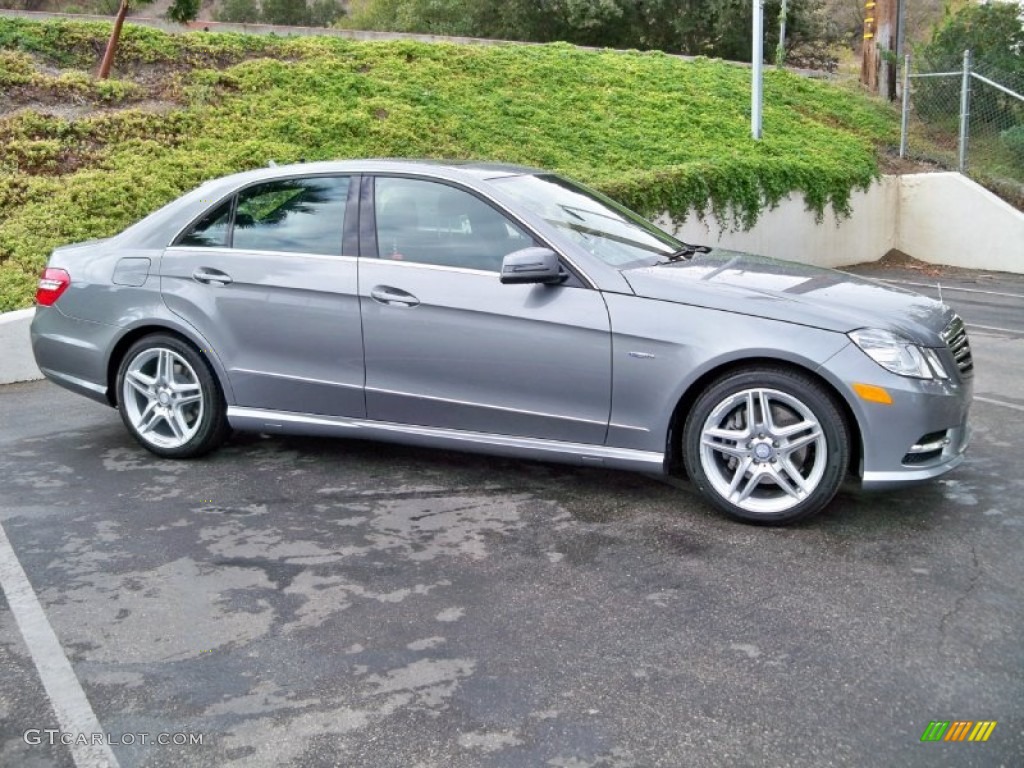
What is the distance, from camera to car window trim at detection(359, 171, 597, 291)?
4.81 m

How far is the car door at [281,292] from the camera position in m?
5.22

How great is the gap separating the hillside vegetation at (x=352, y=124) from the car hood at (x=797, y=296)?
20.9ft

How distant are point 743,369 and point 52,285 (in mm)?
3897

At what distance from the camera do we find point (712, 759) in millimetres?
2846

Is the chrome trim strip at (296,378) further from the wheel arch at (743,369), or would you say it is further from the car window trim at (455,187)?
the wheel arch at (743,369)

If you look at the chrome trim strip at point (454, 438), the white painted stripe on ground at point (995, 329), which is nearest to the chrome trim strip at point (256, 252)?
the chrome trim strip at point (454, 438)

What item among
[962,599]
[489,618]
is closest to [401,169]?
[489,618]

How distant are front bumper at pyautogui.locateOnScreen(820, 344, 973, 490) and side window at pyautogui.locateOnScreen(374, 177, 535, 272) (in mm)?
1562

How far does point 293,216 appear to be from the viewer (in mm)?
5465

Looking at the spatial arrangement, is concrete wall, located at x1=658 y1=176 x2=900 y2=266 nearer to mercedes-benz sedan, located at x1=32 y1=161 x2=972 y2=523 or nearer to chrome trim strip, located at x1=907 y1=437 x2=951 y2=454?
mercedes-benz sedan, located at x1=32 y1=161 x2=972 y2=523

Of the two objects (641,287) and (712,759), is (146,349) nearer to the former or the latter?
(641,287)

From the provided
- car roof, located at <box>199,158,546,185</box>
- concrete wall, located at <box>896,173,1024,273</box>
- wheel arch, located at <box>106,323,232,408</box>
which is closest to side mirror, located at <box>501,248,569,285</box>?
car roof, located at <box>199,158,546,185</box>

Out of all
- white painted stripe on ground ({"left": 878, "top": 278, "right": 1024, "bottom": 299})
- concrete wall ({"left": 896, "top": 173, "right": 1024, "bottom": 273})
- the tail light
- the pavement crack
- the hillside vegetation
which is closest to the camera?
the pavement crack

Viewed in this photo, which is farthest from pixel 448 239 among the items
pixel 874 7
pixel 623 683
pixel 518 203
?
pixel 874 7
